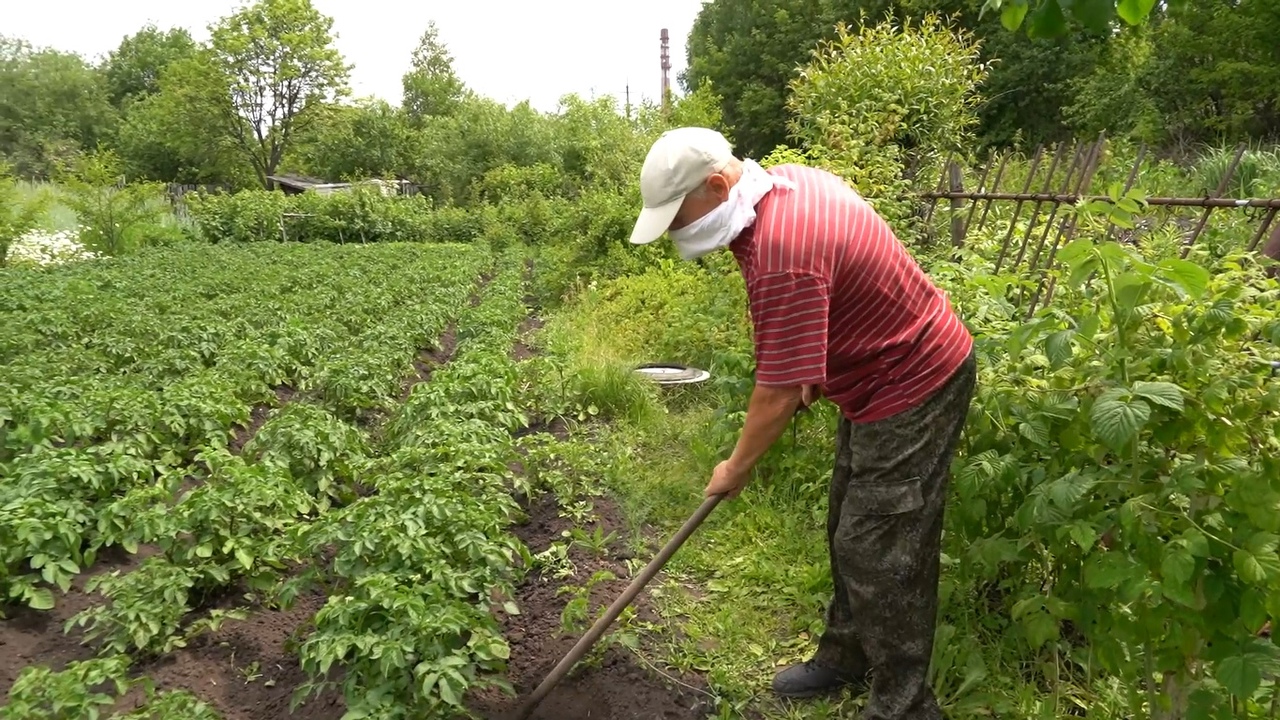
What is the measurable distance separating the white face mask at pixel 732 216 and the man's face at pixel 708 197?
0.01m

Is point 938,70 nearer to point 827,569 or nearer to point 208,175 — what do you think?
point 827,569

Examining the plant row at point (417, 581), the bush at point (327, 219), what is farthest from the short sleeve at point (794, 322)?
the bush at point (327, 219)

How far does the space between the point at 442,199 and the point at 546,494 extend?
1369 inches

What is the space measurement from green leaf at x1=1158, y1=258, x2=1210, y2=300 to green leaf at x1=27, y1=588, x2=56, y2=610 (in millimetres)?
4097

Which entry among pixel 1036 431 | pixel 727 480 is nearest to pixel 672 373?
pixel 727 480

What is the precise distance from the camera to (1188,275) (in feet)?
6.39

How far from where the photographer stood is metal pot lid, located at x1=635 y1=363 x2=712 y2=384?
6.36 meters

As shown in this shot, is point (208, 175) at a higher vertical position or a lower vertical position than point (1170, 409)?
lower

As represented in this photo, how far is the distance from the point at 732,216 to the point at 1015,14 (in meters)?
0.93

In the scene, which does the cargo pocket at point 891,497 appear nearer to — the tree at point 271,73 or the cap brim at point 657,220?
the cap brim at point 657,220

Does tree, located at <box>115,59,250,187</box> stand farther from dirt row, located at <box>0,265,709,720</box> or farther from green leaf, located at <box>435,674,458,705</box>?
green leaf, located at <box>435,674,458,705</box>

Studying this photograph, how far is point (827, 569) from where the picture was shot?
3.63m

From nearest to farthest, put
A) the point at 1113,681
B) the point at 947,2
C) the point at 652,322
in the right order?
1. the point at 1113,681
2. the point at 652,322
3. the point at 947,2

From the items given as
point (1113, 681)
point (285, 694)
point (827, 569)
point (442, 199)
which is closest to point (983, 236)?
point (827, 569)
